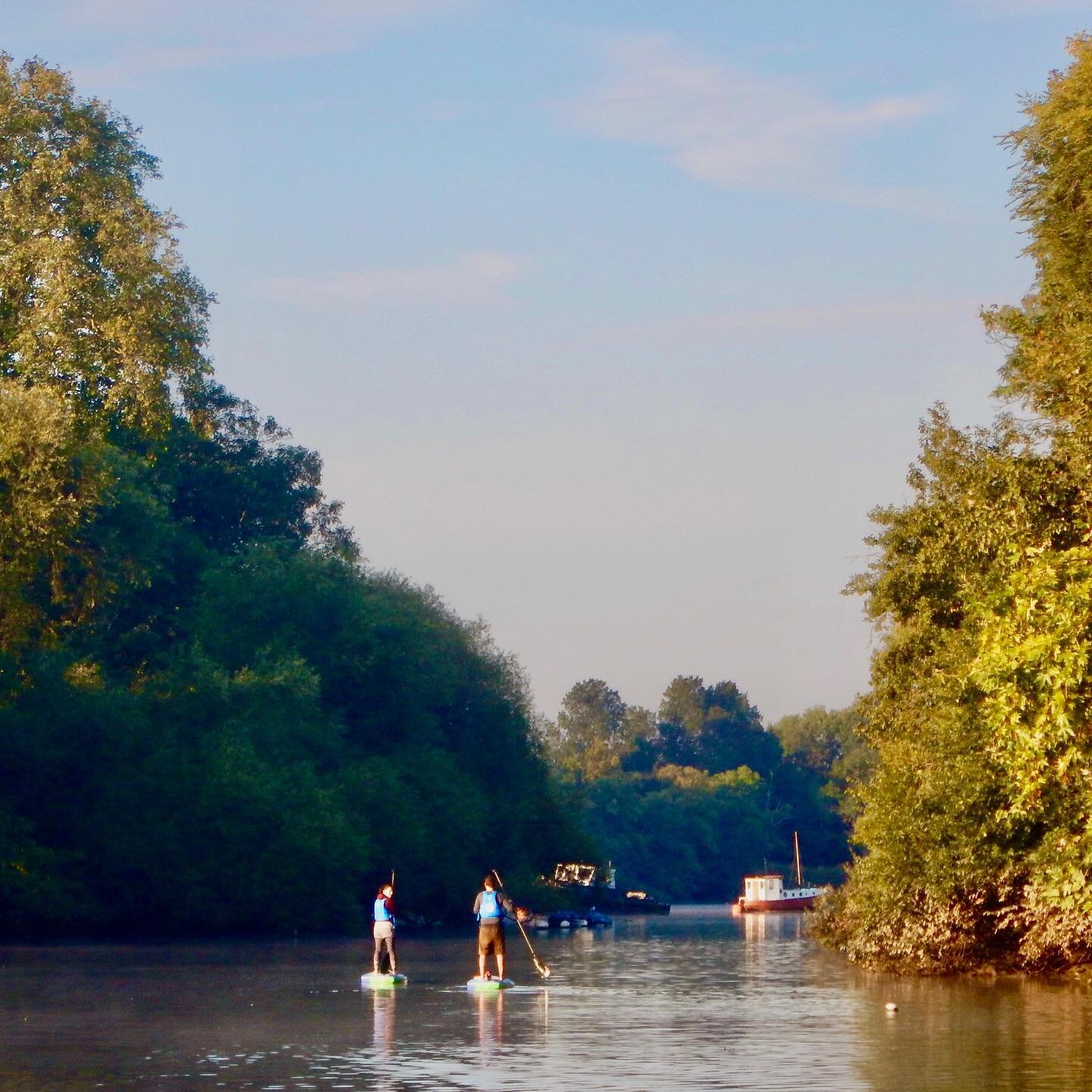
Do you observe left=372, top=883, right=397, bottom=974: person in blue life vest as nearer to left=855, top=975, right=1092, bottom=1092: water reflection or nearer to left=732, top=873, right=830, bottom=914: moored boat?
left=855, top=975, right=1092, bottom=1092: water reflection

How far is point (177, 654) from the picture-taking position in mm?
72125

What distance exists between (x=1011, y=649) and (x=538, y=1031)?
940 cm

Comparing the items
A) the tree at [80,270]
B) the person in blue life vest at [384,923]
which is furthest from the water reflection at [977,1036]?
the tree at [80,270]

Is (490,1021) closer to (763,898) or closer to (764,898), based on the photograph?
(764,898)

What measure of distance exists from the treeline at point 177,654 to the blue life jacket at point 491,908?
55.4 ft

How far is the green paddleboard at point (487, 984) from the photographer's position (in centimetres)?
3014

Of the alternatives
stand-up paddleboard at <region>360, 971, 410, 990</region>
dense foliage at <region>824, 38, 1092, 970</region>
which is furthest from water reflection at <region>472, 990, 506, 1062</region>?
dense foliage at <region>824, 38, 1092, 970</region>

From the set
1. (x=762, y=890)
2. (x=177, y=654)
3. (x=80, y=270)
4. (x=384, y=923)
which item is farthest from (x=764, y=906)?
(x=384, y=923)

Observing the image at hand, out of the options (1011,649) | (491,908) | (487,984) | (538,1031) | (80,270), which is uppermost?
Answer: (80,270)

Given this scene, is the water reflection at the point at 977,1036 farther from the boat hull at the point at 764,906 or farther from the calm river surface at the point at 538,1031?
the boat hull at the point at 764,906

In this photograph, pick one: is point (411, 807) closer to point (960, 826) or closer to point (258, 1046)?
point (960, 826)

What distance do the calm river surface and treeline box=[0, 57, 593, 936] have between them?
45.1ft

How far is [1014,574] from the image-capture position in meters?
Result: 27.3

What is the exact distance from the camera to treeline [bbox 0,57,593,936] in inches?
1704
